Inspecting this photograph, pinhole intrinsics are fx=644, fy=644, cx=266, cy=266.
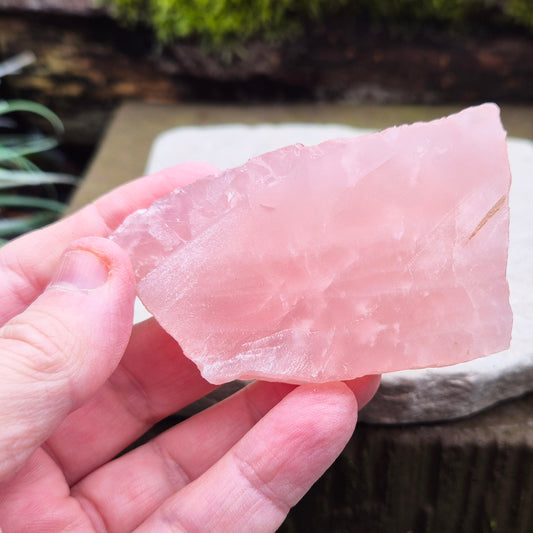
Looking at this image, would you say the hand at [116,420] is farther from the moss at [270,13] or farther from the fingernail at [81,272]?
the moss at [270,13]

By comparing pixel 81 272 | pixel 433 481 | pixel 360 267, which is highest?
pixel 81 272

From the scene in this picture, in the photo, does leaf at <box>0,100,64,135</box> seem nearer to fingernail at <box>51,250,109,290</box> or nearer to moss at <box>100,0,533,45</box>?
moss at <box>100,0,533,45</box>

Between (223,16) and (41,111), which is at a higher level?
(223,16)

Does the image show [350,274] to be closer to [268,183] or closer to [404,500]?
[268,183]

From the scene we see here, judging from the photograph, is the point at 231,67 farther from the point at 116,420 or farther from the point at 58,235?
the point at 116,420

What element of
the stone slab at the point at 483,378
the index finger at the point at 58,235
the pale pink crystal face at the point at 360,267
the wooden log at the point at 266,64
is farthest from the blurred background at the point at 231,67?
the pale pink crystal face at the point at 360,267

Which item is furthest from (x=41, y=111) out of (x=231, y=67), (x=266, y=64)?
(x=266, y=64)

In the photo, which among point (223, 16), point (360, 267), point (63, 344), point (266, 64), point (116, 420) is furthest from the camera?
point (266, 64)

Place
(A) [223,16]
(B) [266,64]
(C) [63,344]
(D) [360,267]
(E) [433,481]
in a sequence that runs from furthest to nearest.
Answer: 1. (B) [266,64]
2. (A) [223,16]
3. (E) [433,481]
4. (D) [360,267]
5. (C) [63,344]
